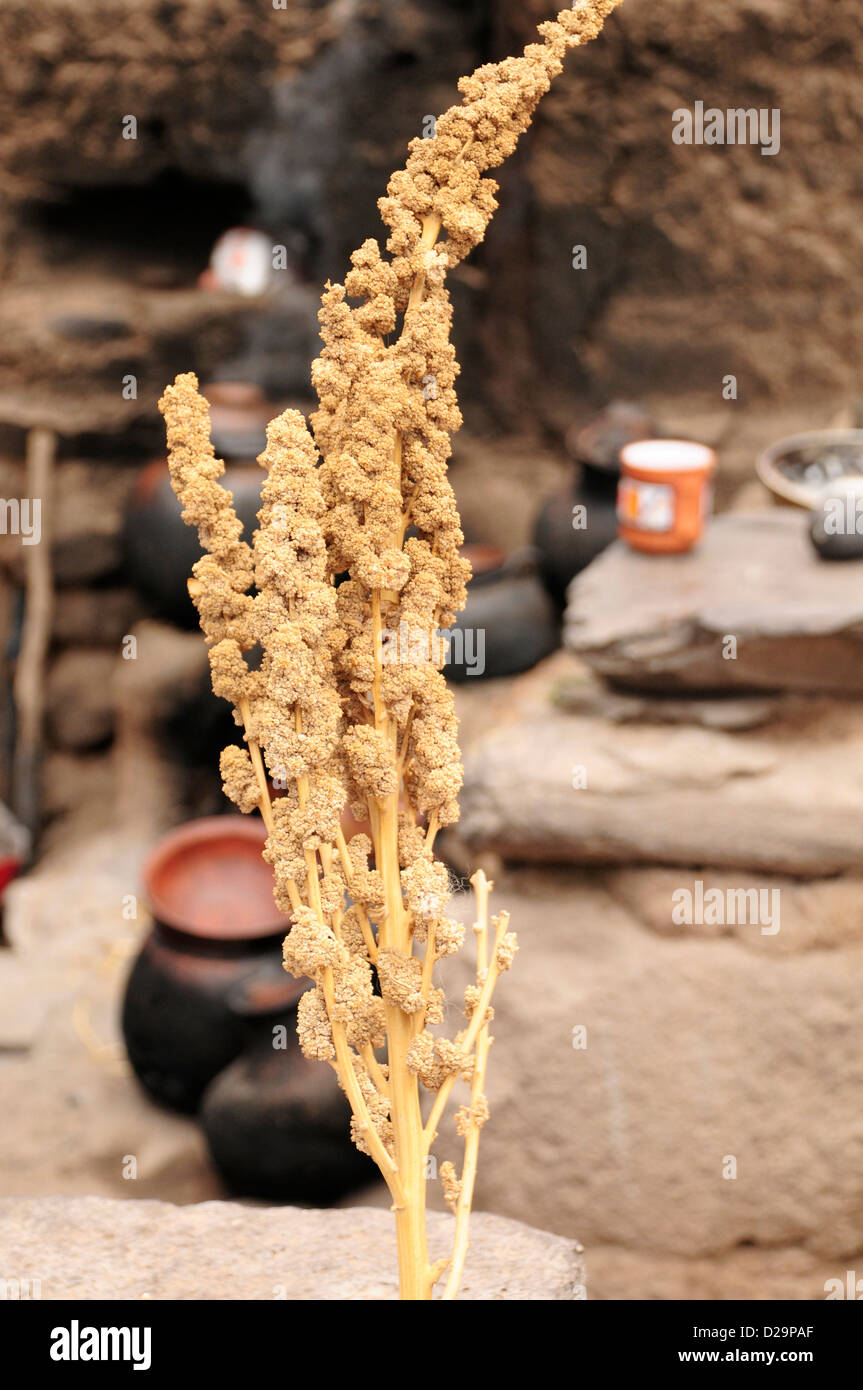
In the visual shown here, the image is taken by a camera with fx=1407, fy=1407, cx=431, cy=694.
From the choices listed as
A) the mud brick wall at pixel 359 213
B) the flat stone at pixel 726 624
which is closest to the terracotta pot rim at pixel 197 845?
the flat stone at pixel 726 624

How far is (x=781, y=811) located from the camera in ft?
9.04

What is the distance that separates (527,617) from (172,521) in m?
1.24

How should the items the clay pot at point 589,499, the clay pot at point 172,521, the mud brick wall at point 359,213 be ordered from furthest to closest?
the clay pot at point 172,521 → the mud brick wall at point 359,213 → the clay pot at point 589,499

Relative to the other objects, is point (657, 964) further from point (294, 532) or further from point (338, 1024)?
point (294, 532)

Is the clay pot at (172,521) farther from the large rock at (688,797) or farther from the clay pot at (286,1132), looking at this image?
the clay pot at (286,1132)

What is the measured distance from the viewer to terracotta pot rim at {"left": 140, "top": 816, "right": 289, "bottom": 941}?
3252 millimetres

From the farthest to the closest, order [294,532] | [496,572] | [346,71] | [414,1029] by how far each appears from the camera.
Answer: [346,71]
[496,572]
[414,1029]
[294,532]

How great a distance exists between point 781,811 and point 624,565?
0.68 m

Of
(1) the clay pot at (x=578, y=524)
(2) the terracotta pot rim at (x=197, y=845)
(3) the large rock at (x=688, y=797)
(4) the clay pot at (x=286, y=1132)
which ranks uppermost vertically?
(1) the clay pot at (x=578, y=524)

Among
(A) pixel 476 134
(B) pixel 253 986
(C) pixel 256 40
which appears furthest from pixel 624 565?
(C) pixel 256 40

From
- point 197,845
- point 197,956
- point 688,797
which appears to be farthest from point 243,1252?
point 197,845

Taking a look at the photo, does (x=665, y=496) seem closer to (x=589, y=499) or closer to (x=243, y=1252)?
(x=589, y=499)

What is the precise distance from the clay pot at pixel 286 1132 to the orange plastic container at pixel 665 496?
134cm

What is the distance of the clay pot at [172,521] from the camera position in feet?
14.1
